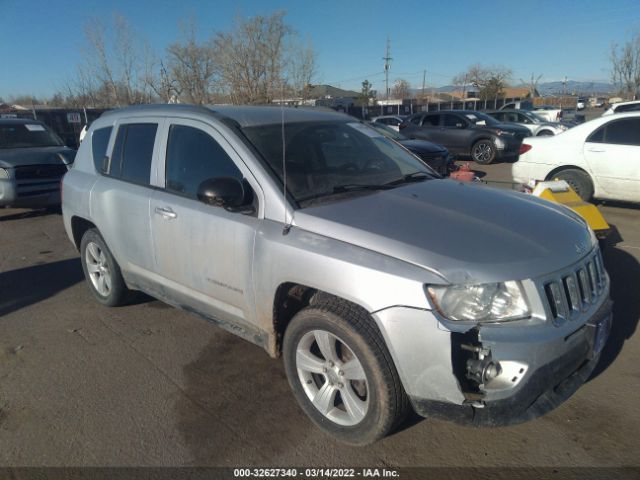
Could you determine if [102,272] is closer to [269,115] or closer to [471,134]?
[269,115]

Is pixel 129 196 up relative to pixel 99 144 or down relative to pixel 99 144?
down

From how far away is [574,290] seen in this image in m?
2.43

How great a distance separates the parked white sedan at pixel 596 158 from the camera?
23.2 feet

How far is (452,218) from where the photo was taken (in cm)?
269

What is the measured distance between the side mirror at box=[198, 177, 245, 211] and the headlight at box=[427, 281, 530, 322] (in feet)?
4.29

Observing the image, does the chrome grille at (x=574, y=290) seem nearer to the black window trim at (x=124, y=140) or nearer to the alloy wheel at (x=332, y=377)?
the alloy wheel at (x=332, y=377)

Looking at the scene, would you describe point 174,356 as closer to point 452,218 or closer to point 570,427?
point 452,218

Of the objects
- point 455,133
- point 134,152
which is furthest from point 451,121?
point 134,152

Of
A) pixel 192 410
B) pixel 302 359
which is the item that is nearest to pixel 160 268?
pixel 192 410

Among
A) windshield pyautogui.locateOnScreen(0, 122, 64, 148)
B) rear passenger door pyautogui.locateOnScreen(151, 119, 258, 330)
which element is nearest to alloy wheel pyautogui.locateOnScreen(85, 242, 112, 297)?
rear passenger door pyautogui.locateOnScreen(151, 119, 258, 330)

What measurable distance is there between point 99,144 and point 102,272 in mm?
1232

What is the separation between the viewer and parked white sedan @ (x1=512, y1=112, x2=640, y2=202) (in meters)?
7.07

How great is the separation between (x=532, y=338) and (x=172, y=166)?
8.83ft

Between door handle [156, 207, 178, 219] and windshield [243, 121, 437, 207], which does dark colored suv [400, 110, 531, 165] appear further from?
door handle [156, 207, 178, 219]
